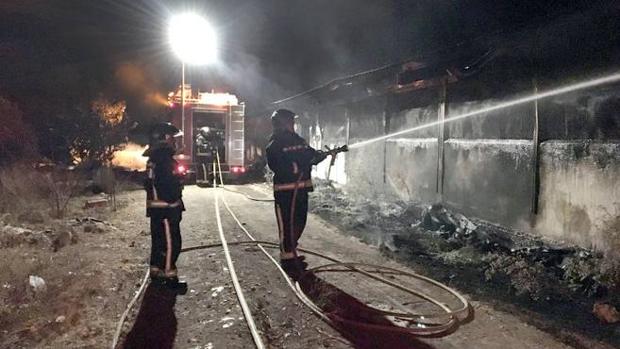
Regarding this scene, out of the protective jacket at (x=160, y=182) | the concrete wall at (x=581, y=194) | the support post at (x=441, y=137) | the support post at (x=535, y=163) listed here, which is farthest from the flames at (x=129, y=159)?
the concrete wall at (x=581, y=194)

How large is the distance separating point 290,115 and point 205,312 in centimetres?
291

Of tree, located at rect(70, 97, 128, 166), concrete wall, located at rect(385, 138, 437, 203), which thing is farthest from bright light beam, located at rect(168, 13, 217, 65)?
concrete wall, located at rect(385, 138, 437, 203)

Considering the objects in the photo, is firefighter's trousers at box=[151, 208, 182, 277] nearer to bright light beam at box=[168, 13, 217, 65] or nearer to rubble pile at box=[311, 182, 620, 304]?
rubble pile at box=[311, 182, 620, 304]

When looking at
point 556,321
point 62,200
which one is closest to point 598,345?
point 556,321

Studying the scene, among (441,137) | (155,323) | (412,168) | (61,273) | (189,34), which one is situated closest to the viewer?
(155,323)

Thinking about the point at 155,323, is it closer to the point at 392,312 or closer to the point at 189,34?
the point at 392,312

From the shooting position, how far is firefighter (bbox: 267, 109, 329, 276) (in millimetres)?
5777

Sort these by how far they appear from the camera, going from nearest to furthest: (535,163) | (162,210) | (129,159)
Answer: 1. (162,210)
2. (535,163)
3. (129,159)

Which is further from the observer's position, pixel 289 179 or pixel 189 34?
pixel 189 34

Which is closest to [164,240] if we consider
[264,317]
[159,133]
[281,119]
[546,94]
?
[159,133]

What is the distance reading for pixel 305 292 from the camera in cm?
480

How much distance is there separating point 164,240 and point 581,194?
5422 mm

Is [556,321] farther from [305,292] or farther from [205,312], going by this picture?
[205,312]

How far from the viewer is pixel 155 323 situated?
13.0 feet
